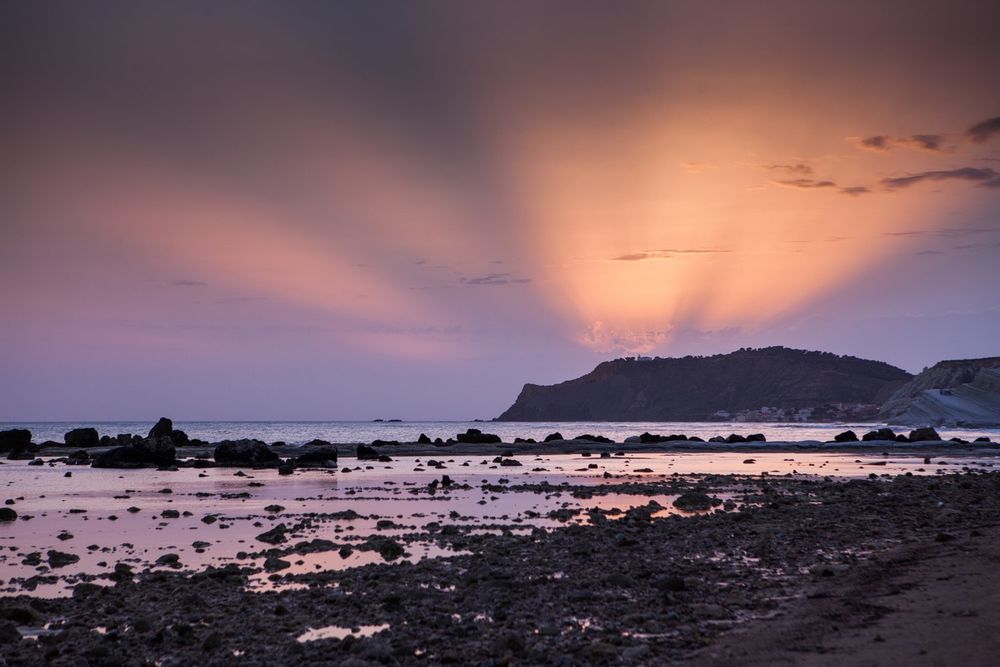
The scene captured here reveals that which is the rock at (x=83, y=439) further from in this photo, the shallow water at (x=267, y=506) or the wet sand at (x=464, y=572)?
the wet sand at (x=464, y=572)

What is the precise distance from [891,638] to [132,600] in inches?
415

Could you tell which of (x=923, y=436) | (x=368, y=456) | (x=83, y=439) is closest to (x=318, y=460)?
(x=368, y=456)

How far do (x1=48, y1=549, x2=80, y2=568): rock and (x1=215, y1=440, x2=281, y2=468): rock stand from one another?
130 feet

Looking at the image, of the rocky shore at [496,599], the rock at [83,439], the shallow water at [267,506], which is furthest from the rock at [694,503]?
the rock at [83,439]

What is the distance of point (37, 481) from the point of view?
131ft

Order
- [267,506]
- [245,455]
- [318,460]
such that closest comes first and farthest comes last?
[267,506]
[318,460]
[245,455]

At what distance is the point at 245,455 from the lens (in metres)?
56.4

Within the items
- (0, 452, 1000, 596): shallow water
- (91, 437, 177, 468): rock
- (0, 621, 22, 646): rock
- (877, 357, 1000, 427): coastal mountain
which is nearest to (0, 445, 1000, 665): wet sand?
(0, 621, 22, 646): rock

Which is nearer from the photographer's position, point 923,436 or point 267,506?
point 267,506

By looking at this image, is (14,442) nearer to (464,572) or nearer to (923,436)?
(464,572)

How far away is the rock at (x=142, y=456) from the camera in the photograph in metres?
54.2

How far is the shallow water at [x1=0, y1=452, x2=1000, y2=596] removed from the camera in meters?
16.7

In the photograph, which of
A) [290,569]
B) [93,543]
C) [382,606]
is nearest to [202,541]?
[93,543]

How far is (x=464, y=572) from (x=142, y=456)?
4733cm
